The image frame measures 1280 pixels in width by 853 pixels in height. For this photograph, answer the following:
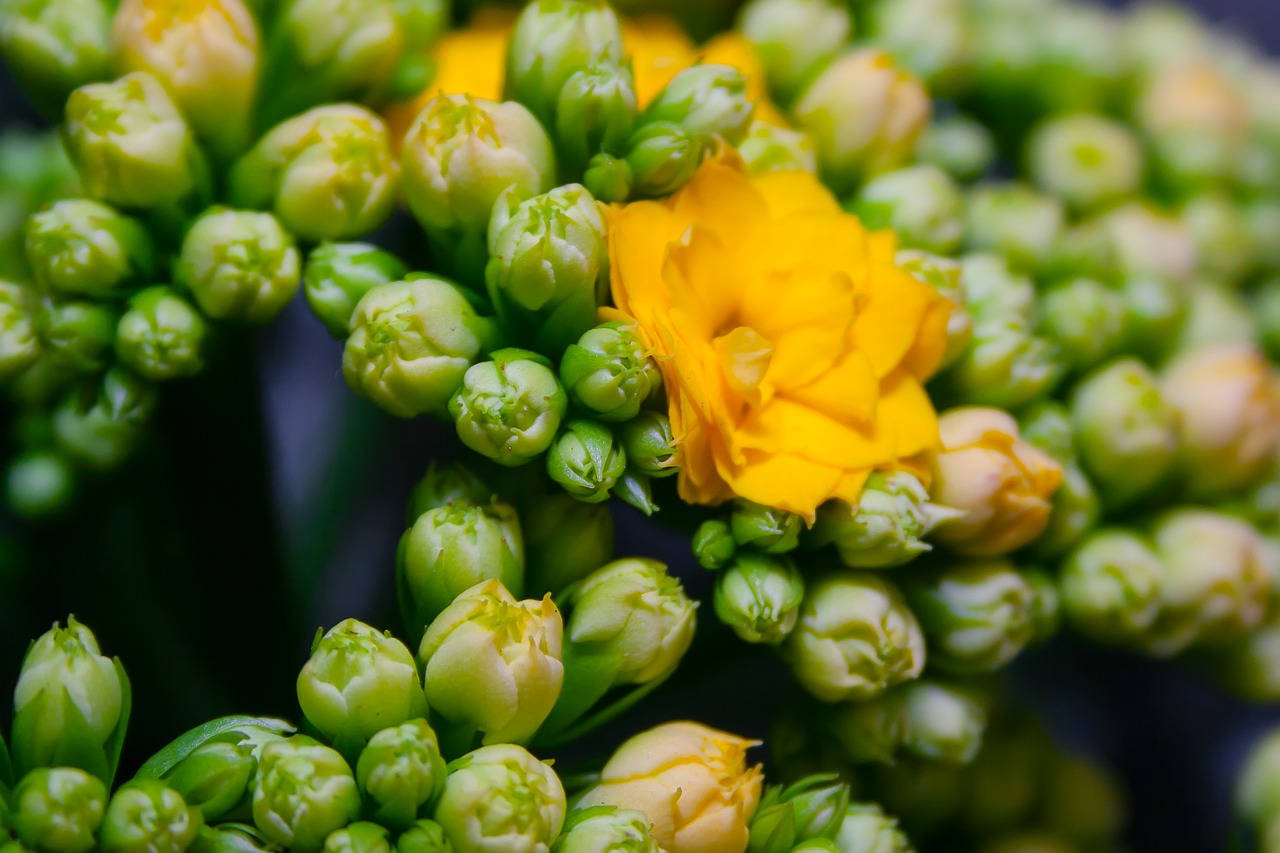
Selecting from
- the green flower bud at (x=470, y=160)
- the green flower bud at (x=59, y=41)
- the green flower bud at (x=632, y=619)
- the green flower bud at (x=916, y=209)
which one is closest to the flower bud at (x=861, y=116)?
the green flower bud at (x=916, y=209)

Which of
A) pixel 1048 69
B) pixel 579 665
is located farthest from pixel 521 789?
pixel 1048 69

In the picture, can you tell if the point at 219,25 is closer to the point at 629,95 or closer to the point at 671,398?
the point at 629,95

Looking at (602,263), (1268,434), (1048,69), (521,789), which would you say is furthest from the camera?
(1048,69)

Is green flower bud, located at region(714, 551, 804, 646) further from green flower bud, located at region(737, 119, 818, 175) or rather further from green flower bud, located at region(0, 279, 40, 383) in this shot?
green flower bud, located at region(0, 279, 40, 383)

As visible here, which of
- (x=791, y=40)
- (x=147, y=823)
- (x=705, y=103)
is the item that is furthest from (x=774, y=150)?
(x=147, y=823)

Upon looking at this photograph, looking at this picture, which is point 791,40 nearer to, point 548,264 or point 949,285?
point 949,285

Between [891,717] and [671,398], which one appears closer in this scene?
[671,398]

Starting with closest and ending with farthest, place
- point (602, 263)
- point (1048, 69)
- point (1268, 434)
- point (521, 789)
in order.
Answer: point (521, 789) → point (602, 263) → point (1268, 434) → point (1048, 69)
